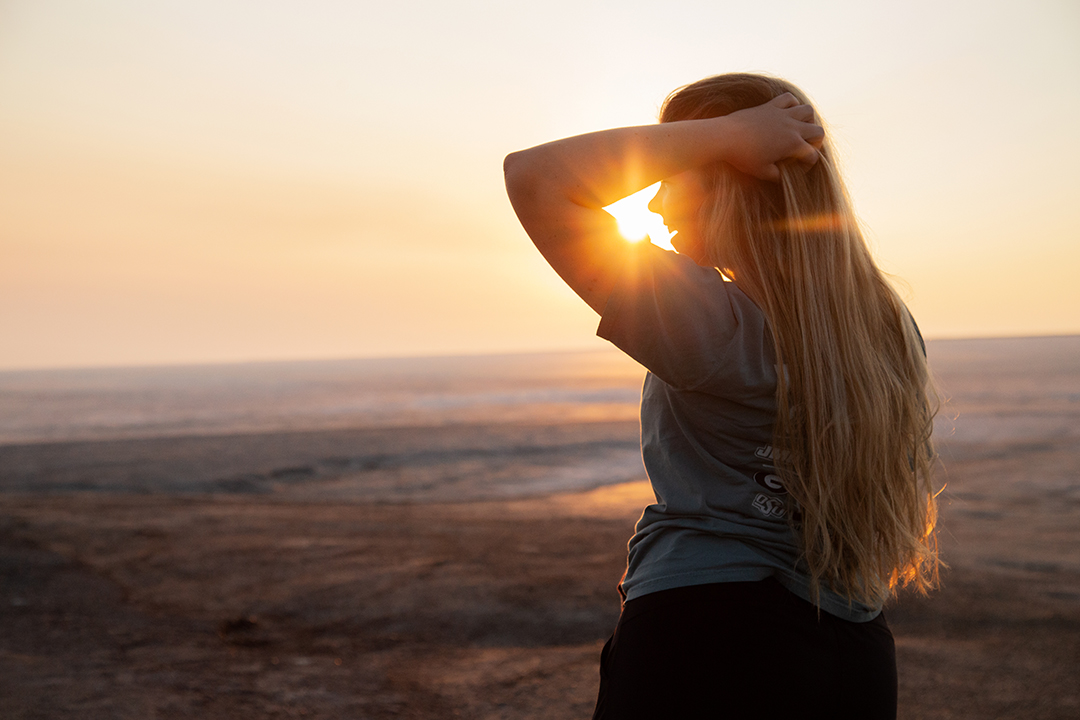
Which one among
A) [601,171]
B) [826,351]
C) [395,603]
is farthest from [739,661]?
[395,603]

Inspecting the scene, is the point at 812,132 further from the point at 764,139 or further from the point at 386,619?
the point at 386,619

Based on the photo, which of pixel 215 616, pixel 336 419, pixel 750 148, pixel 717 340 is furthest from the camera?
pixel 336 419

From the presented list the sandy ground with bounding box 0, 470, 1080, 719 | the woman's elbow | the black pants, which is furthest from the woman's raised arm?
the sandy ground with bounding box 0, 470, 1080, 719

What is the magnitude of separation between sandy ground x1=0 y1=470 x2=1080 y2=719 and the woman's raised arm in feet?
10.5

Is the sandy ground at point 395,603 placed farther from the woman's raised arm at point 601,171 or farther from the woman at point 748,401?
the woman's raised arm at point 601,171

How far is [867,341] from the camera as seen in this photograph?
1332mm

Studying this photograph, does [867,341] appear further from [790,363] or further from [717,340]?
[717,340]

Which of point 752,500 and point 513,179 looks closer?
point 513,179

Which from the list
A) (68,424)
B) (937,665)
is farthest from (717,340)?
(68,424)

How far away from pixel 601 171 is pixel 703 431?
514 millimetres

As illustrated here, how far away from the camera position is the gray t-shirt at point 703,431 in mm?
1143

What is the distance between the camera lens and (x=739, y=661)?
1234 millimetres

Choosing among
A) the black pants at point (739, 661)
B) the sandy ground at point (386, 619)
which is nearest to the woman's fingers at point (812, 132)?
the black pants at point (739, 661)

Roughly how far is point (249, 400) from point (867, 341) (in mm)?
51901
